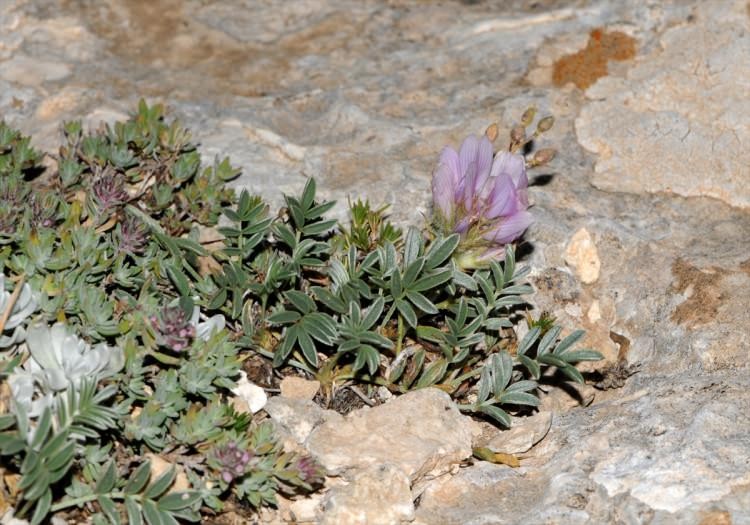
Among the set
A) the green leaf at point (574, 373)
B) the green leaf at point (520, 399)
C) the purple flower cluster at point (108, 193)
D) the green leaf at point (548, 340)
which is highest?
the purple flower cluster at point (108, 193)

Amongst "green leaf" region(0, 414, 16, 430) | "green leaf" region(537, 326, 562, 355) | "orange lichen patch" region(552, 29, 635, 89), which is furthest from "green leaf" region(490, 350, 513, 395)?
"orange lichen patch" region(552, 29, 635, 89)

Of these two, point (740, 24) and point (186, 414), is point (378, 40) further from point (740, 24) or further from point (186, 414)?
point (186, 414)

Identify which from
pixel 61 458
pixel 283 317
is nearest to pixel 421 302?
pixel 283 317

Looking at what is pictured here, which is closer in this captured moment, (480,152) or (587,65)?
(480,152)

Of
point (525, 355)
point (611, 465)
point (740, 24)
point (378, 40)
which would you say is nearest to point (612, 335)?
point (525, 355)

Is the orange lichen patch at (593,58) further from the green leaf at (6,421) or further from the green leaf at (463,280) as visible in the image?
the green leaf at (6,421)

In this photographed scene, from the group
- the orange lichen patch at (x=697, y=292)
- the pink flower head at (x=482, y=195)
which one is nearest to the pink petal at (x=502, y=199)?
the pink flower head at (x=482, y=195)

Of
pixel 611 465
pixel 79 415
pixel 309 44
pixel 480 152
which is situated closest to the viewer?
pixel 79 415

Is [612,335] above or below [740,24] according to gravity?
below
